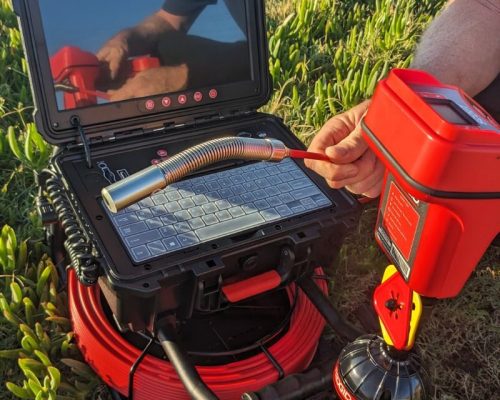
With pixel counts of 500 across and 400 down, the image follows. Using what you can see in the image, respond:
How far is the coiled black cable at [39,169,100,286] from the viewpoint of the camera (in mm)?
981

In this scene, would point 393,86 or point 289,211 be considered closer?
point 393,86

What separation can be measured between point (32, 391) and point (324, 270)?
753 mm

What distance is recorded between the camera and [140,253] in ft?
3.31

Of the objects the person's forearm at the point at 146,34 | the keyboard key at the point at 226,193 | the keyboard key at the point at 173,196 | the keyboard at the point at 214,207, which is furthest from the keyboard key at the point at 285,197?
the person's forearm at the point at 146,34

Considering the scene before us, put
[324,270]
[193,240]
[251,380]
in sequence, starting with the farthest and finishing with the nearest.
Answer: [324,270]
[251,380]
[193,240]

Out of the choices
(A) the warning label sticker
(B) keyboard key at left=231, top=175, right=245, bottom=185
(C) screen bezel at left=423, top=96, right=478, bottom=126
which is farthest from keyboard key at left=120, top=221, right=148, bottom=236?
(C) screen bezel at left=423, top=96, right=478, bottom=126

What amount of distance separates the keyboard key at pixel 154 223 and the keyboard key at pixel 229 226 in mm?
72

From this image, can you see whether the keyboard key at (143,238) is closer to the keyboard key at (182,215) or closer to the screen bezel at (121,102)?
the keyboard key at (182,215)

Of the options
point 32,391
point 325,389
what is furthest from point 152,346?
point 325,389

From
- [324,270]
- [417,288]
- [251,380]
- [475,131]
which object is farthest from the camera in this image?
[324,270]

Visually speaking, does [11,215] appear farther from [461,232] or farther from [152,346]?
[461,232]

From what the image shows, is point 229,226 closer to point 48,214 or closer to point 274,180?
point 274,180

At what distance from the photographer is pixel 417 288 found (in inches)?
30.2

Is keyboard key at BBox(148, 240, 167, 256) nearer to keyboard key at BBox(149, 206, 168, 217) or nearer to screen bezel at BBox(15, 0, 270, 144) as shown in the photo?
keyboard key at BBox(149, 206, 168, 217)
